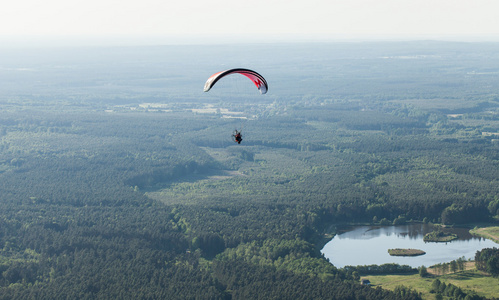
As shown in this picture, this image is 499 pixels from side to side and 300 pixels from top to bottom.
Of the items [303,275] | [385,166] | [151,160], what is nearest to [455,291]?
[303,275]

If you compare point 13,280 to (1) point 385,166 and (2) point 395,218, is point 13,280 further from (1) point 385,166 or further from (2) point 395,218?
(1) point 385,166

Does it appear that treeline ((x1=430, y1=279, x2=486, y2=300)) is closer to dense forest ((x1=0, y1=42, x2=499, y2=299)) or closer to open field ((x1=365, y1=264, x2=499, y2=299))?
open field ((x1=365, y1=264, x2=499, y2=299))

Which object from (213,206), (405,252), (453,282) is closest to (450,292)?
(453,282)

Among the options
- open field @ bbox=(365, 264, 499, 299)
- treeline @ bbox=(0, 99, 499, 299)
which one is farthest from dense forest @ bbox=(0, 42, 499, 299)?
open field @ bbox=(365, 264, 499, 299)

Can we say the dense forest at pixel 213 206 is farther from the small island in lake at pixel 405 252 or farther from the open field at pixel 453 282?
the small island in lake at pixel 405 252

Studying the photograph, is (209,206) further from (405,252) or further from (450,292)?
(450,292)

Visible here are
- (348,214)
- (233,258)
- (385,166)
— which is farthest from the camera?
(385,166)
